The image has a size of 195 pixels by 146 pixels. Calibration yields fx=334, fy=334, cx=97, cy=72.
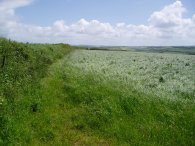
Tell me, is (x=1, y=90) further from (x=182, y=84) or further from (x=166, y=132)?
(x=182, y=84)

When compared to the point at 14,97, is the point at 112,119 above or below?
below

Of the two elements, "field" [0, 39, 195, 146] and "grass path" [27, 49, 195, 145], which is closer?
"field" [0, 39, 195, 146]

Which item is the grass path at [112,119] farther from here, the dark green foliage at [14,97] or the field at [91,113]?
the dark green foliage at [14,97]

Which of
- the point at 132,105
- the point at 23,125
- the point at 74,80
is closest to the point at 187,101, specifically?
the point at 132,105

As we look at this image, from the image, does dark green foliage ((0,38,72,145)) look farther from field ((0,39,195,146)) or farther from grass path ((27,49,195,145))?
grass path ((27,49,195,145))

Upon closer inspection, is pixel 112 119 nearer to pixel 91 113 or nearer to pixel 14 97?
pixel 91 113

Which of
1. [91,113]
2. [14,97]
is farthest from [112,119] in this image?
[14,97]

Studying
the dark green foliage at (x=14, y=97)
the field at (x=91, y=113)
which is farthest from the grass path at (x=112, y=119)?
the dark green foliage at (x=14, y=97)

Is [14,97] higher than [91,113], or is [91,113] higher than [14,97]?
[14,97]

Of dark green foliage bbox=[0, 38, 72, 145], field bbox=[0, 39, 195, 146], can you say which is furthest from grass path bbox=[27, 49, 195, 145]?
dark green foliage bbox=[0, 38, 72, 145]

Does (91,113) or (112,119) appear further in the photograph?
(91,113)

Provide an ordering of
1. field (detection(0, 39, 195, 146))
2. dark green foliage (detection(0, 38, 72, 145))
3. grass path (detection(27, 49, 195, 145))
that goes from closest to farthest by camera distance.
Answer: dark green foliage (detection(0, 38, 72, 145)), field (detection(0, 39, 195, 146)), grass path (detection(27, 49, 195, 145))

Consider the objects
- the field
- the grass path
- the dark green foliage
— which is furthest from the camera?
the grass path

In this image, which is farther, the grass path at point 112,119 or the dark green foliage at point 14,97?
the grass path at point 112,119
